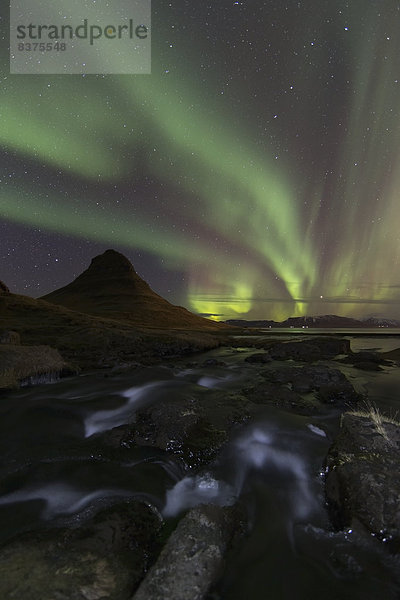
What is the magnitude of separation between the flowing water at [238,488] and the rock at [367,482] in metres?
0.18

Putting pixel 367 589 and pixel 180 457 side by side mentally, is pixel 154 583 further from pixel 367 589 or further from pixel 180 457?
pixel 180 457

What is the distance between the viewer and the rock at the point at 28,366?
34.1 ft

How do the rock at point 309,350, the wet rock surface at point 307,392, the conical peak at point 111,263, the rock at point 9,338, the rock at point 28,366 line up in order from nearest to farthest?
the wet rock surface at point 307,392, the rock at point 28,366, the rock at point 9,338, the rock at point 309,350, the conical peak at point 111,263

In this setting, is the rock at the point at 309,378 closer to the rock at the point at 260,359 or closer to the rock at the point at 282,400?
the rock at the point at 282,400

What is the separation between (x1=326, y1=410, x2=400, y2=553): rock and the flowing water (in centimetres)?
18

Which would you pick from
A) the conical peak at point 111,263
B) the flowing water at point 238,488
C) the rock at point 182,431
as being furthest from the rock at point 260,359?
the conical peak at point 111,263

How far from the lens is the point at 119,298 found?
5379 inches

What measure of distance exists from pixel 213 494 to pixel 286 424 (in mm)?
3320

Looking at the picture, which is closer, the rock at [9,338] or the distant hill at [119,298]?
the rock at [9,338]

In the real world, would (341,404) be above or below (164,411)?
below

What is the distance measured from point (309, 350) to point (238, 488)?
1777cm

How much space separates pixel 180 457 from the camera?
523cm

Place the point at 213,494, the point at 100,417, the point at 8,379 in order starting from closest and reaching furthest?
the point at 213,494 → the point at 100,417 → the point at 8,379

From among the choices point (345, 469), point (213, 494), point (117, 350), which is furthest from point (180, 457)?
point (117, 350)
